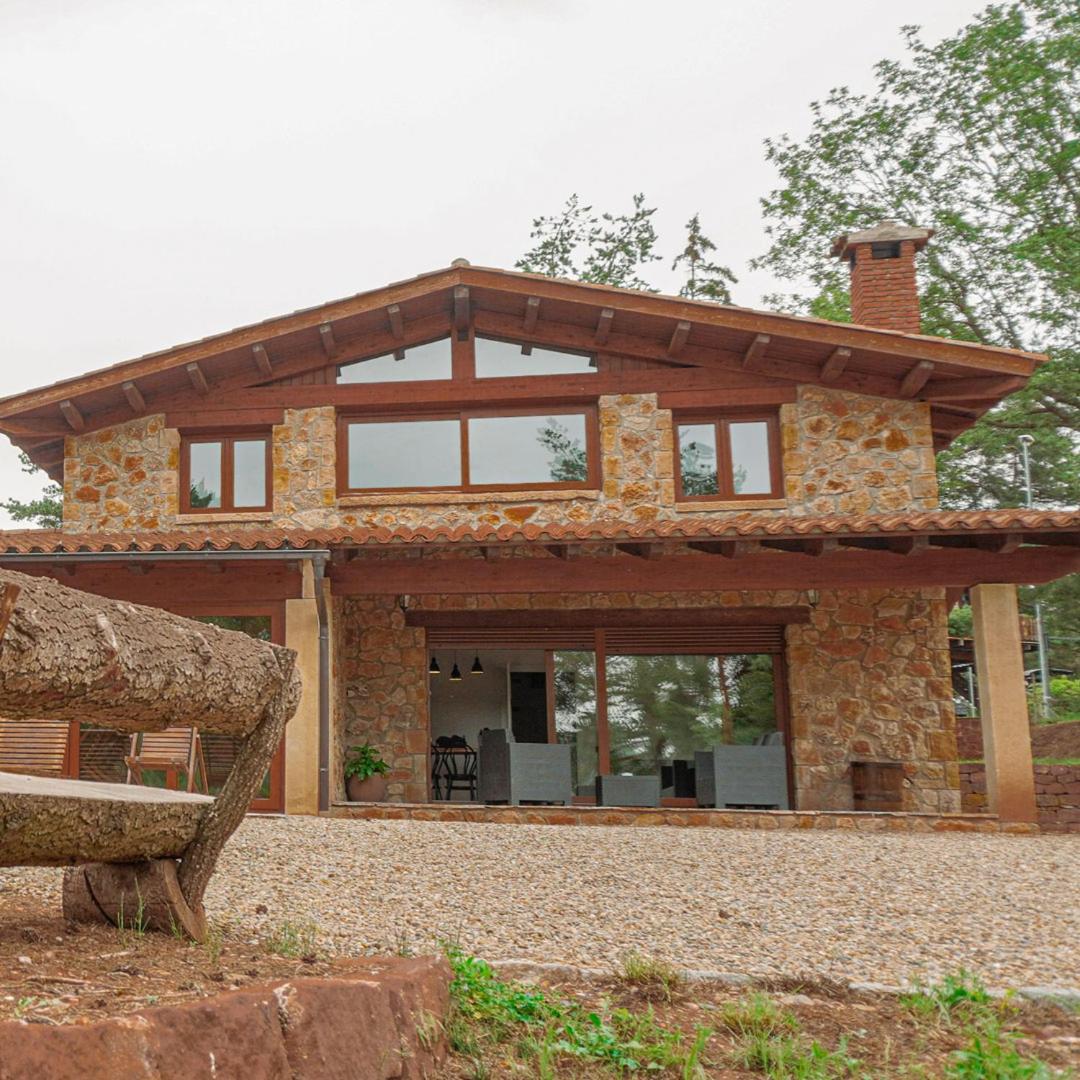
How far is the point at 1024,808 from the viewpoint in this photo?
9938 mm

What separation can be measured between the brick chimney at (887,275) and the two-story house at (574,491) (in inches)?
1.1

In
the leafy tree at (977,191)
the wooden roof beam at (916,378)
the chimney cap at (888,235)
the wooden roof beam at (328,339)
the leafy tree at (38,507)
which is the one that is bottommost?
the wooden roof beam at (916,378)

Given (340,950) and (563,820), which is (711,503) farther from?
(340,950)

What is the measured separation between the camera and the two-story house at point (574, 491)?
429 inches

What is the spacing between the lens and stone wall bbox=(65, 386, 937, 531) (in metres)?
12.1

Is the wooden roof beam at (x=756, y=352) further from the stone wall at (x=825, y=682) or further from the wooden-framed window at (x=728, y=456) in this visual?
the stone wall at (x=825, y=682)

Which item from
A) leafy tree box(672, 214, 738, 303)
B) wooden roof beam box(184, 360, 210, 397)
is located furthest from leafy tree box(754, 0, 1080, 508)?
wooden roof beam box(184, 360, 210, 397)

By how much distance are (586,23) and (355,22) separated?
6.76 m

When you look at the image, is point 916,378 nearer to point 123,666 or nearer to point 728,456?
point 728,456

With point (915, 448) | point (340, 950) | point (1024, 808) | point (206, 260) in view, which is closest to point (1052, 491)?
point (915, 448)

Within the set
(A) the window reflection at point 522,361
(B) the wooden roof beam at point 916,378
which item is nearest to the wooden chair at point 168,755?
(A) the window reflection at point 522,361

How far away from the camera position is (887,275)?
1328cm

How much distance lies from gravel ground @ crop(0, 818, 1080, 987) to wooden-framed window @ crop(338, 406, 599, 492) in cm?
524

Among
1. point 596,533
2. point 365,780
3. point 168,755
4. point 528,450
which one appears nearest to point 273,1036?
point 168,755
